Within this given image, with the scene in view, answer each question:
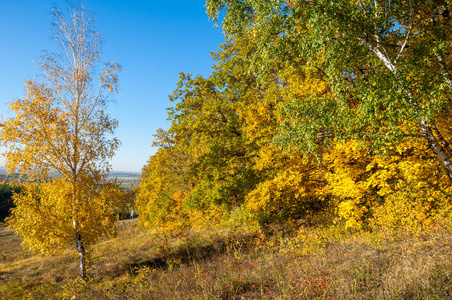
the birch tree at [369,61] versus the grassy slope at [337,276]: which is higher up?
the birch tree at [369,61]

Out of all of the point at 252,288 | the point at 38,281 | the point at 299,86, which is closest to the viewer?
the point at 252,288

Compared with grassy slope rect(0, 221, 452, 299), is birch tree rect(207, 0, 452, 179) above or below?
above

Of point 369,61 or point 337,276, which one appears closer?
point 337,276

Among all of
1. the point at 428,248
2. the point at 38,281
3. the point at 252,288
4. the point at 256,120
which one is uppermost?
the point at 256,120

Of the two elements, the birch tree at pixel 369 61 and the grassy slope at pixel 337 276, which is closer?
the grassy slope at pixel 337 276

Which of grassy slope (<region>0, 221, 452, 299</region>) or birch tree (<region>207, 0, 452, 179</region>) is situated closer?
grassy slope (<region>0, 221, 452, 299</region>)

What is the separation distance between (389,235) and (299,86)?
6.61m

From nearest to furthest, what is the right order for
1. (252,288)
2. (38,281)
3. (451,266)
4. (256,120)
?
1. (451,266)
2. (252,288)
3. (256,120)
4. (38,281)

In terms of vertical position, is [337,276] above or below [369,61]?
below

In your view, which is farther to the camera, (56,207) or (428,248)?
(56,207)

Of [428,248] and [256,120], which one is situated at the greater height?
[256,120]

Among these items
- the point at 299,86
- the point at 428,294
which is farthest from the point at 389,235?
the point at 299,86

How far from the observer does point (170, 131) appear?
47.5 ft

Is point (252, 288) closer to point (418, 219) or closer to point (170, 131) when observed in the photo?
point (418, 219)
